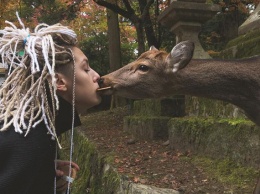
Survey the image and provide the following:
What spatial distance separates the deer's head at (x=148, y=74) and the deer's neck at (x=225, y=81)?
116 millimetres

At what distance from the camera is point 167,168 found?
4.98 meters

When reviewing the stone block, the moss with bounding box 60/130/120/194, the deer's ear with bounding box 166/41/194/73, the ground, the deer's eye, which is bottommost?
the moss with bounding box 60/130/120/194

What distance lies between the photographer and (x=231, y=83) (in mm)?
3992

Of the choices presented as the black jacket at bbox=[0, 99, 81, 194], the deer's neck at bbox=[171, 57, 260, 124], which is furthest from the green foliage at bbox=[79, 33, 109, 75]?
the black jacket at bbox=[0, 99, 81, 194]

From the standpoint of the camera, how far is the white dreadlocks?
1.90 metres

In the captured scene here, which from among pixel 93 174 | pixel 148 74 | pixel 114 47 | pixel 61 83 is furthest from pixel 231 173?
pixel 114 47

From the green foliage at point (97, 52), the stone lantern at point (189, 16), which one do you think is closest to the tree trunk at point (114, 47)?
the green foliage at point (97, 52)

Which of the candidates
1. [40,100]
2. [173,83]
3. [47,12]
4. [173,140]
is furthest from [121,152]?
[47,12]

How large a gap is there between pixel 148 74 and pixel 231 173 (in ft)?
4.62

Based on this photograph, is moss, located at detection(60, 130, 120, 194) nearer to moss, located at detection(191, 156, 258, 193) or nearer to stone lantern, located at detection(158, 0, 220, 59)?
moss, located at detection(191, 156, 258, 193)

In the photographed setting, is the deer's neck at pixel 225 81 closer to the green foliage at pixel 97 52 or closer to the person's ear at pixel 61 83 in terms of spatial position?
the person's ear at pixel 61 83

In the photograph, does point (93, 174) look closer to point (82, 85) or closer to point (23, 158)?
point (82, 85)

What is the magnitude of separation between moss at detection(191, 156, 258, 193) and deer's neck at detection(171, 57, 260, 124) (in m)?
0.71

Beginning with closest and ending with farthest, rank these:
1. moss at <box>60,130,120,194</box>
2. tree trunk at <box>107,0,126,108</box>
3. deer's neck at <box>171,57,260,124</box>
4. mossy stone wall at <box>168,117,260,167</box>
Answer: deer's neck at <box>171,57,260,124</box> → mossy stone wall at <box>168,117,260,167</box> → moss at <box>60,130,120,194</box> → tree trunk at <box>107,0,126,108</box>
